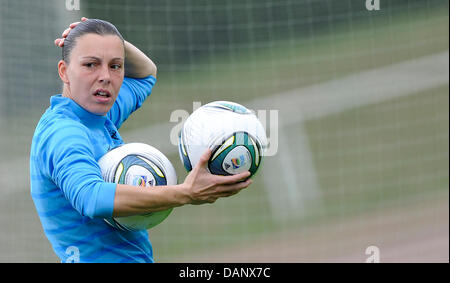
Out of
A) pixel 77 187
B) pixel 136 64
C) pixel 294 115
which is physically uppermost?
pixel 294 115

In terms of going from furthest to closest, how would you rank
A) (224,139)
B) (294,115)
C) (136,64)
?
1. (294,115)
2. (136,64)
3. (224,139)

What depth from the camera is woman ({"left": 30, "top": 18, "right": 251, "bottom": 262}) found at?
3072mm

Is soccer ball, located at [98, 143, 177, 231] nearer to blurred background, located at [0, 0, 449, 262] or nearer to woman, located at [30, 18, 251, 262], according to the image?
woman, located at [30, 18, 251, 262]

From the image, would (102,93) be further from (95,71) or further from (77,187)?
(77,187)

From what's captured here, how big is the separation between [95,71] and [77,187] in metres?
0.57

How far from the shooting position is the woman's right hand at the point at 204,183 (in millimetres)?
3078

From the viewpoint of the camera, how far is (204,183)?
10.2 feet

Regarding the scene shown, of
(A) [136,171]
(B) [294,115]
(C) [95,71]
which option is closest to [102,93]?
(C) [95,71]

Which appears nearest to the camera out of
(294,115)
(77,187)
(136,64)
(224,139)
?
(77,187)

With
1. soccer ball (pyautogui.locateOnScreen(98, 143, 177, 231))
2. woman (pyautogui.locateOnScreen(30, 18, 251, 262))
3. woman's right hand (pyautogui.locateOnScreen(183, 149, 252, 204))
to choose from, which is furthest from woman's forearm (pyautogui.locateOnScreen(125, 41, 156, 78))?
woman's right hand (pyautogui.locateOnScreen(183, 149, 252, 204))

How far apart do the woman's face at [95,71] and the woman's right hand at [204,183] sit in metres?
0.57

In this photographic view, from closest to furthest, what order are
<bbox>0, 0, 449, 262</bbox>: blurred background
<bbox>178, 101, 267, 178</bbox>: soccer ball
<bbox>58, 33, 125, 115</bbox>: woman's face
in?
<bbox>178, 101, 267, 178</bbox>: soccer ball < <bbox>58, 33, 125, 115</bbox>: woman's face < <bbox>0, 0, 449, 262</bbox>: blurred background

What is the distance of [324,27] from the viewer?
9.27 m

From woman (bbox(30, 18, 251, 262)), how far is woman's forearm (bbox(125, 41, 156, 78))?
0.61m
